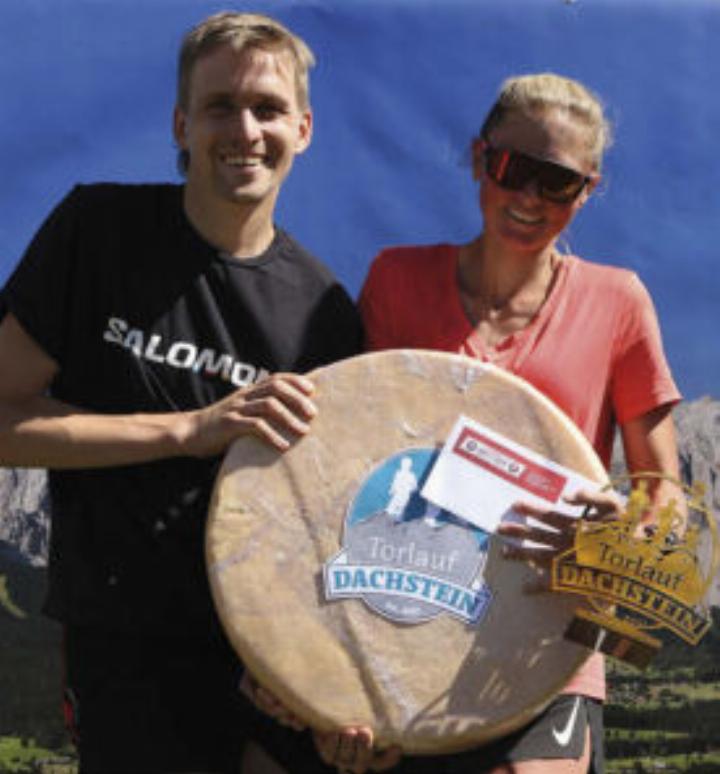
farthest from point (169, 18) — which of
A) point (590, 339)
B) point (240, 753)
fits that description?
point (240, 753)

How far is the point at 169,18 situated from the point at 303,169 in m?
0.50

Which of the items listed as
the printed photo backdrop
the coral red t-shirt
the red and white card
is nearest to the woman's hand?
the red and white card

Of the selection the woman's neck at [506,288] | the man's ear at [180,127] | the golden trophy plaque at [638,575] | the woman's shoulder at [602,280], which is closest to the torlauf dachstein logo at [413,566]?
the golden trophy plaque at [638,575]

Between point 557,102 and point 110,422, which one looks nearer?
point 110,422

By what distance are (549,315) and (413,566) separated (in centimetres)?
52

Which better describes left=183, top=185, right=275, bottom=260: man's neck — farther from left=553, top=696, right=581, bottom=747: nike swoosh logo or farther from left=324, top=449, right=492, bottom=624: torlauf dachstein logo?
left=553, top=696, right=581, bottom=747: nike swoosh logo

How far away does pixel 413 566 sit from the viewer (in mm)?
2146

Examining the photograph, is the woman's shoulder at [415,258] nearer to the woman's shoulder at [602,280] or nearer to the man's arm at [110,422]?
the woman's shoulder at [602,280]

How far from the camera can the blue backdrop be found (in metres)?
3.24

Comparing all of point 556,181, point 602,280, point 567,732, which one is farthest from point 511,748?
point 556,181

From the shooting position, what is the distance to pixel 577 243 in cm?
324

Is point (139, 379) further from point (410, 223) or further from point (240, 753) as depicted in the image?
point (410, 223)

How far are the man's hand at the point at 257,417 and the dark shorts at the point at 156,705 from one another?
36 cm

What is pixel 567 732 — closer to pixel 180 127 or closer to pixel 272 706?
pixel 272 706
